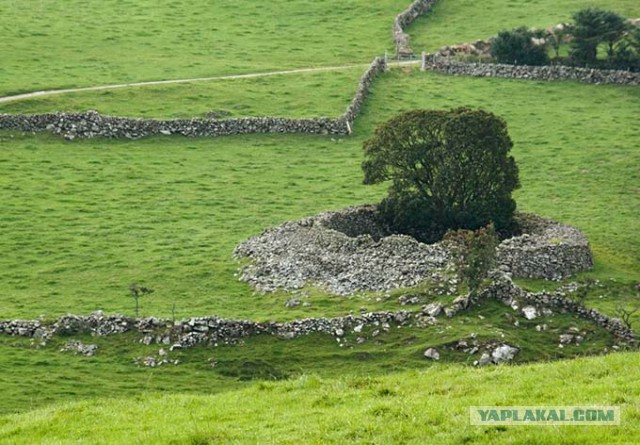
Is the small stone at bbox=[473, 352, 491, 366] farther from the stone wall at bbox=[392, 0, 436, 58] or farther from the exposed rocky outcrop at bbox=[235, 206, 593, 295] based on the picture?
the stone wall at bbox=[392, 0, 436, 58]

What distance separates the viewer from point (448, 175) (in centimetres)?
6800

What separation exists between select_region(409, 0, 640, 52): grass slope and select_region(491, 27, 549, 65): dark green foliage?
26.9 feet

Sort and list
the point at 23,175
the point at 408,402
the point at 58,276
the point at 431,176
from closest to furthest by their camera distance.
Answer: the point at 408,402
the point at 58,276
the point at 431,176
the point at 23,175

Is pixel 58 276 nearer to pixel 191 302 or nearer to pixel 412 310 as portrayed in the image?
pixel 191 302

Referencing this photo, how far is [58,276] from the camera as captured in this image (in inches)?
2495

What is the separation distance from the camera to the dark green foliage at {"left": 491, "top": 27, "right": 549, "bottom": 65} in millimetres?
109062

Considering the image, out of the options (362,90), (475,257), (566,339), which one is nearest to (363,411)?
(566,339)

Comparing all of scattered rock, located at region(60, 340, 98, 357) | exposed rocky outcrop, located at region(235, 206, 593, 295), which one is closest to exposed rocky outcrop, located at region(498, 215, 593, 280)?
exposed rocky outcrop, located at region(235, 206, 593, 295)

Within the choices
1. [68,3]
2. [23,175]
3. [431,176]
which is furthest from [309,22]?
[431,176]

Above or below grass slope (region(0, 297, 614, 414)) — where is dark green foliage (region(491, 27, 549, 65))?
above

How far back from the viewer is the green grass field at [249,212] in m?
36.3

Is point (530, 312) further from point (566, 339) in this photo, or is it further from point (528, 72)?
point (528, 72)

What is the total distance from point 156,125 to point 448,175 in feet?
96.5

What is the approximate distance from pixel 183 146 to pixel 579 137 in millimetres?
25741
